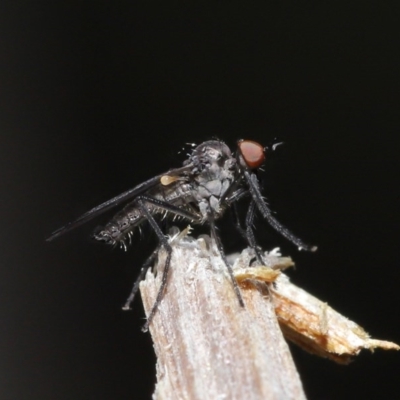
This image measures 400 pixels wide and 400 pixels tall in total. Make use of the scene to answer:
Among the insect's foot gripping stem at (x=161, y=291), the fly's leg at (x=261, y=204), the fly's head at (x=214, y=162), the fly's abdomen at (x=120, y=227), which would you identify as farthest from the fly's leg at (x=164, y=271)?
the fly's leg at (x=261, y=204)

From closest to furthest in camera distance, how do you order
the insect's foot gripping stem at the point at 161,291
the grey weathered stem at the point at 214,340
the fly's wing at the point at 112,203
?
the grey weathered stem at the point at 214,340
the insect's foot gripping stem at the point at 161,291
the fly's wing at the point at 112,203

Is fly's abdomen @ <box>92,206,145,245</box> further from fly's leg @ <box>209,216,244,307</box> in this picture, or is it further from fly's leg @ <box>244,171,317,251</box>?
fly's leg @ <box>244,171,317,251</box>

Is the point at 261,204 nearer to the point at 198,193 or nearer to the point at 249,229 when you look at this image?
the point at 249,229

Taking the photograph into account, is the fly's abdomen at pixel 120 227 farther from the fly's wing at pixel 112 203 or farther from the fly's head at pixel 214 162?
the fly's head at pixel 214 162

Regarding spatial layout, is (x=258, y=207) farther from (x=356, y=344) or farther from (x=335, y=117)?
(x=335, y=117)

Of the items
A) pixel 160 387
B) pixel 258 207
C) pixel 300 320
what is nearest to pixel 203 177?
pixel 258 207

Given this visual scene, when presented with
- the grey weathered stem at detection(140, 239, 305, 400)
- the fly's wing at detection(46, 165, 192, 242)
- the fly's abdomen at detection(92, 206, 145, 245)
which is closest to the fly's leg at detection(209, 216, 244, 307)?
the grey weathered stem at detection(140, 239, 305, 400)
